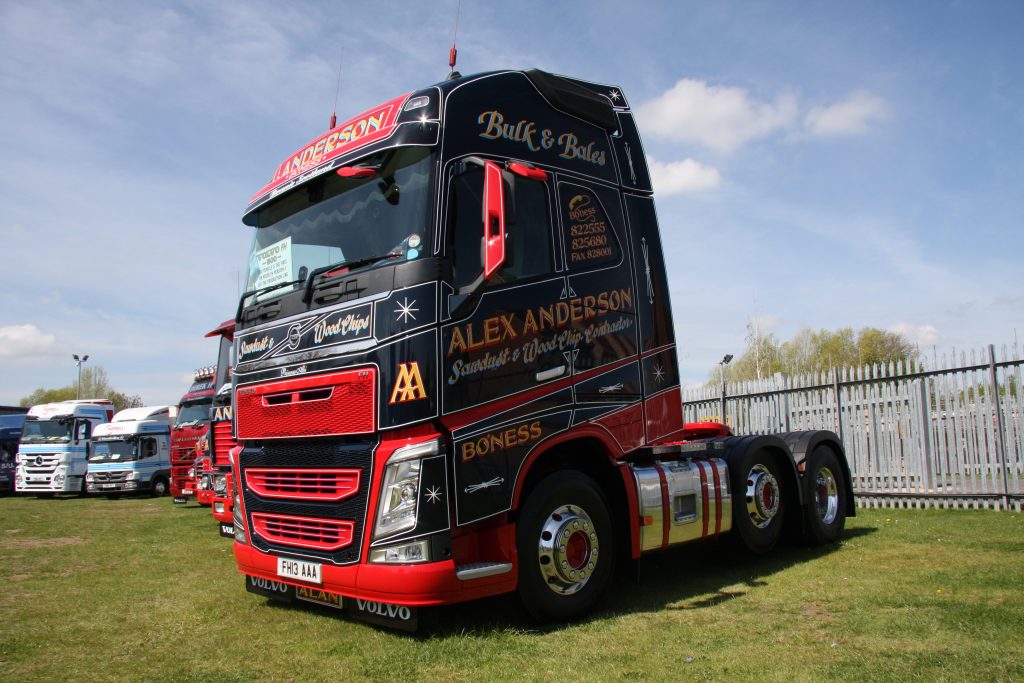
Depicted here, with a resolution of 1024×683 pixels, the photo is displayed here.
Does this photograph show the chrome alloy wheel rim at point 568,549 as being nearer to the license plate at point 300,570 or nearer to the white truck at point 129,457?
the license plate at point 300,570

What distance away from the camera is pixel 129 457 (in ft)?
83.0

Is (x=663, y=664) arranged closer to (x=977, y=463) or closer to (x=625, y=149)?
(x=625, y=149)

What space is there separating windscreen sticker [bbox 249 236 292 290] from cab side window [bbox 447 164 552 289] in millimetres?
1424

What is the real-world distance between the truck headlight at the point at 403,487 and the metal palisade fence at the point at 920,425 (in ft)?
30.3

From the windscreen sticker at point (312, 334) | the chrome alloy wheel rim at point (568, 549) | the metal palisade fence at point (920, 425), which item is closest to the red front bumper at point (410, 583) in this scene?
the chrome alloy wheel rim at point (568, 549)

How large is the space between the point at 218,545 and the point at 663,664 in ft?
25.4

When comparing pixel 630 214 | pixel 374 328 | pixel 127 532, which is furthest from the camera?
pixel 127 532

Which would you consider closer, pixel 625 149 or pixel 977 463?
pixel 625 149

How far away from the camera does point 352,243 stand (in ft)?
17.2

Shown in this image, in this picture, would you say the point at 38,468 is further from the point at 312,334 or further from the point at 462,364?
the point at 462,364

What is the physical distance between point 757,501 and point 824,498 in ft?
5.04

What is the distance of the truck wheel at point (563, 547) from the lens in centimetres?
521

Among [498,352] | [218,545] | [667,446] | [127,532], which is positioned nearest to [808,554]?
[667,446]

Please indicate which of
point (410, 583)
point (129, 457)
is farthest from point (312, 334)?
point (129, 457)
